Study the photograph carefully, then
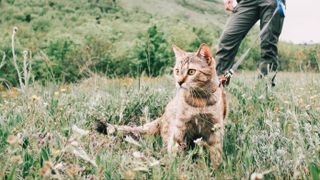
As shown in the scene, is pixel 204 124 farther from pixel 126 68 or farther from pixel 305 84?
pixel 126 68

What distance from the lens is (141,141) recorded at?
2342mm

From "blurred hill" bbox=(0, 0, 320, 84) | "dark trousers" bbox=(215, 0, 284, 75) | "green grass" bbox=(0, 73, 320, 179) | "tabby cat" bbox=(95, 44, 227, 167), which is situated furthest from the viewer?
"blurred hill" bbox=(0, 0, 320, 84)

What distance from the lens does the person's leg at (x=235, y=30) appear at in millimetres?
5793

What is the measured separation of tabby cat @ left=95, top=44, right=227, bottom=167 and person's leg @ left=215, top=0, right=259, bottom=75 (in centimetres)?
259

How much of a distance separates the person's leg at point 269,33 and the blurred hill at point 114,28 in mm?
27809

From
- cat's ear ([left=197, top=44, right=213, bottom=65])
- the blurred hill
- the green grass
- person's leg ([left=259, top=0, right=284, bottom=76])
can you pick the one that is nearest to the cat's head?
cat's ear ([left=197, top=44, right=213, bottom=65])

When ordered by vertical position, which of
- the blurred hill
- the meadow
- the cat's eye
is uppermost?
the cat's eye

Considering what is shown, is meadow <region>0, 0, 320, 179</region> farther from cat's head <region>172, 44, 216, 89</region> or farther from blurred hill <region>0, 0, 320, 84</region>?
blurred hill <region>0, 0, 320, 84</region>

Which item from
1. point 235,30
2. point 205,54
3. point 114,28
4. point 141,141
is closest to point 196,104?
point 205,54

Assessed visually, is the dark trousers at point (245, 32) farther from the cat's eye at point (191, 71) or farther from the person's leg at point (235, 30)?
the cat's eye at point (191, 71)

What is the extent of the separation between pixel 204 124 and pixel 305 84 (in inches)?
126

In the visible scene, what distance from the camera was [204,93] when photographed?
3.24 m

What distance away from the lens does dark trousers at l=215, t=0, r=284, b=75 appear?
5.73 meters

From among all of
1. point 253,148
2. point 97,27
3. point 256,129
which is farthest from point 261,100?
point 97,27
